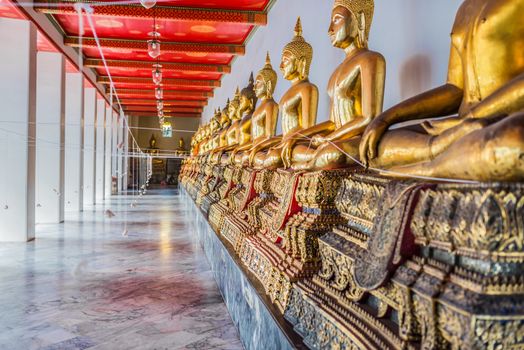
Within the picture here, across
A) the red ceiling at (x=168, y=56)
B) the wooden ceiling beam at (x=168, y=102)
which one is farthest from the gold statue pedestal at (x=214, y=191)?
the wooden ceiling beam at (x=168, y=102)

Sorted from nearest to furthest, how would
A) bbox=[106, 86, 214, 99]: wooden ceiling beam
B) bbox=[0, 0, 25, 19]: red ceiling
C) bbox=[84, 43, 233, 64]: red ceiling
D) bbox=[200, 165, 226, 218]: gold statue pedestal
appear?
bbox=[200, 165, 226, 218]: gold statue pedestal → bbox=[0, 0, 25, 19]: red ceiling → bbox=[84, 43, 233, 64]: red ceiling → bbox=[106, 86, 214, 99]: wooden ceiling beam

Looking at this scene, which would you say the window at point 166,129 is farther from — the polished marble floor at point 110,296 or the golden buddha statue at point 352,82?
the golden buddha statue at point 352,82

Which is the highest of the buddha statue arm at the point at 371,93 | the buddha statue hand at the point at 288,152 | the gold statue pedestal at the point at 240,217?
the buddha statue arm at the point at 371,93

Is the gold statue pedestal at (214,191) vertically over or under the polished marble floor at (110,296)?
over

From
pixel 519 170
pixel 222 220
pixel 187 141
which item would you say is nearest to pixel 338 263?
pixel 519 170

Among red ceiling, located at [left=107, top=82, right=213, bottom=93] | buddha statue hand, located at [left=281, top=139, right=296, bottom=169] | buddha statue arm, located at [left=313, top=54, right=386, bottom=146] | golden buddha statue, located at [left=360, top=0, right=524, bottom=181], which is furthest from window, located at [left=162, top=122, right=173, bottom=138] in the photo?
golden buddha statue, located at [left=360, top=0, right=524, bottom=181]

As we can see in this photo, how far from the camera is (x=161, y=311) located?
2.86 m

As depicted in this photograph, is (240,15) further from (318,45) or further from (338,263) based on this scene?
(338,263)

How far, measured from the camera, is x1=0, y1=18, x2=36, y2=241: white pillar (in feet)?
19.0

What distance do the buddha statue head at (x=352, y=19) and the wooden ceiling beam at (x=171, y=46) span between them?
20.4 ft

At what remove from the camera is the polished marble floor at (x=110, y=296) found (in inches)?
95.3

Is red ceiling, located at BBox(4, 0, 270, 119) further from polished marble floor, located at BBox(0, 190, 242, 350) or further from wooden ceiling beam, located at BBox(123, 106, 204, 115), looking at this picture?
wooden ceiling beam, located at BBox(123, 106, 204, 115)

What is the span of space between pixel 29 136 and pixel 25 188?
2.26 feet

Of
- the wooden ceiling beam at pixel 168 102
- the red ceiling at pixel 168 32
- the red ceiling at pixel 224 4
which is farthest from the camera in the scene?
the wooden ceiling beam at pixel 168 102
